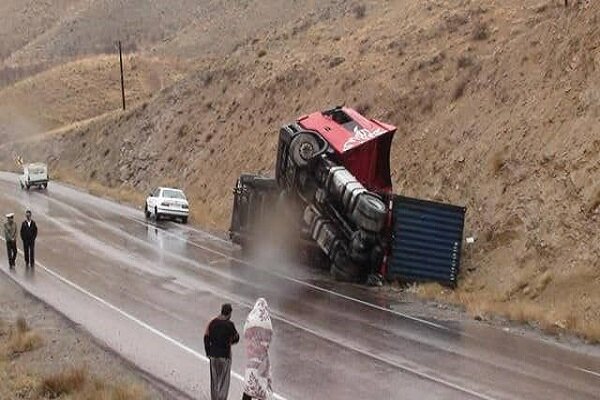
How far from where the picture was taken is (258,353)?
33.7ft

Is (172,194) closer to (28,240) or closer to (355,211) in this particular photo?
(28,240)

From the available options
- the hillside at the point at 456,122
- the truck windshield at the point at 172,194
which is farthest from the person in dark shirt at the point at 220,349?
the truck windshield at the point at 172,194

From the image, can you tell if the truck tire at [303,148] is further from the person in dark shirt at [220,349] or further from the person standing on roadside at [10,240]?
the person in dark shirt at [220,349]

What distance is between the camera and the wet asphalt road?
41.7ft

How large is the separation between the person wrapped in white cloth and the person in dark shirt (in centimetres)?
37

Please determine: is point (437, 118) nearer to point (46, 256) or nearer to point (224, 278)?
point (224, 278)

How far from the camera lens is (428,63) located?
35.7 m

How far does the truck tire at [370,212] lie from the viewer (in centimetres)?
2030

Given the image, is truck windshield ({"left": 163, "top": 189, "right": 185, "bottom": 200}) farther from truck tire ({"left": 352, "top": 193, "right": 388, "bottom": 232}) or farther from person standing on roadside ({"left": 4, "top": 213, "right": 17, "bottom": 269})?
truck tire ({"left": 352, "top": 193, "right": 388, "bottom": 232})

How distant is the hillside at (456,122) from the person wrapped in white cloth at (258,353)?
8338 millimetres

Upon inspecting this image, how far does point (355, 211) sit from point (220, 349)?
1053cm

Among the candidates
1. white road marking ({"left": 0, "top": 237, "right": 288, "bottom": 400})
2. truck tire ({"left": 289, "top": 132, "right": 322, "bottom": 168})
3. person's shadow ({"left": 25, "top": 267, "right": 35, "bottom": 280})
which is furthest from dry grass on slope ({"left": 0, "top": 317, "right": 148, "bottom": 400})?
truck tire ({"left": 289, "top": 132, "right": 322, "bottom": 168})

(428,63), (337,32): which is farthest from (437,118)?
(337,32)

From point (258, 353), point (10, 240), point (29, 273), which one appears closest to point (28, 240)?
point (10, 240)
